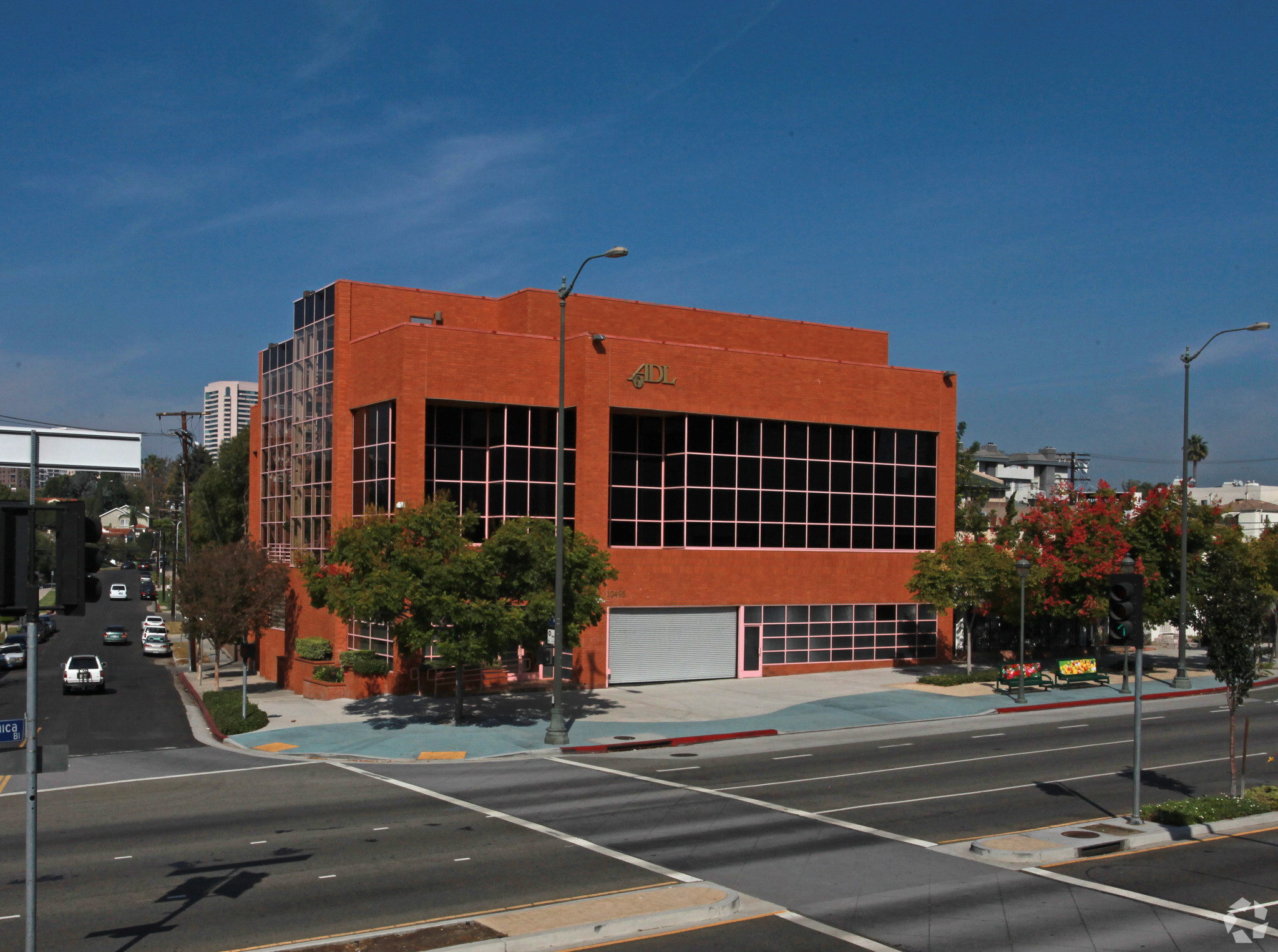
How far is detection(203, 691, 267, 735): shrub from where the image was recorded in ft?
95.5

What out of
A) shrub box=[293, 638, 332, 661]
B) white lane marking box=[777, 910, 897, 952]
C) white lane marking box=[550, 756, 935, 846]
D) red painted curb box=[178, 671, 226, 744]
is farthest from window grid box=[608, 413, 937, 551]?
white lane marking box=[777, 910, 897, 952]

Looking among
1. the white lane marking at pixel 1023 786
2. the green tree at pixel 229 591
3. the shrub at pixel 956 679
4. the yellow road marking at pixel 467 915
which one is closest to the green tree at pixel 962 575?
the shrub at pixel 956 679

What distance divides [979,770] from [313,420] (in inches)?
1143

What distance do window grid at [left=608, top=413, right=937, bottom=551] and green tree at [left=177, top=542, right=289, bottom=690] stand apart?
13564 millimetres

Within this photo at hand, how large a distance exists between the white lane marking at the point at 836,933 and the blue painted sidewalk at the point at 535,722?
1378cm

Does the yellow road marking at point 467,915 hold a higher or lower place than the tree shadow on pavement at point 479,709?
higher

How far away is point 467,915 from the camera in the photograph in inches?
479

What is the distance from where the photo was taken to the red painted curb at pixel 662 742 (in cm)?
2595

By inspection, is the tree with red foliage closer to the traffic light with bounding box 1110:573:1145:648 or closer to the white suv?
the traffic light with bounding box 1110:573:1145:648

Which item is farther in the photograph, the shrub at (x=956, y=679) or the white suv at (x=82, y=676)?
the white suv at (x=82, y=676)

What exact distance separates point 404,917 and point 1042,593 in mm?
30903

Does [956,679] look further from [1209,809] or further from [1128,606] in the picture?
[1128,606]

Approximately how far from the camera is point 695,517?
1534 inches

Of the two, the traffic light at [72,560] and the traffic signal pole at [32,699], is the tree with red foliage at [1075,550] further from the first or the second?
the traffic signal pole at [32,699]
